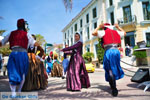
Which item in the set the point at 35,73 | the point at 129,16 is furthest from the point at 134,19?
the point at 35,73

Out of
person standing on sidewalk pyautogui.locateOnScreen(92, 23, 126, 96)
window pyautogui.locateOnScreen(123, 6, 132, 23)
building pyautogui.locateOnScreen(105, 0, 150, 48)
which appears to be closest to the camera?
person standing on sidewalk pyautogui.locateOnScreen(92, 23, 126, 96)

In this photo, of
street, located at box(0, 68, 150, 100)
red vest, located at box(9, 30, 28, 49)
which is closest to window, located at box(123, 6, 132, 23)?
street, located at box(0, 68, 150, 100)

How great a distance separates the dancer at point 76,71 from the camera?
3.83m

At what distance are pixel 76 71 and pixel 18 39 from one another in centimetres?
194

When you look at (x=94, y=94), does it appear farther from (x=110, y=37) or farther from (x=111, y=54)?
(x=110, y=37)

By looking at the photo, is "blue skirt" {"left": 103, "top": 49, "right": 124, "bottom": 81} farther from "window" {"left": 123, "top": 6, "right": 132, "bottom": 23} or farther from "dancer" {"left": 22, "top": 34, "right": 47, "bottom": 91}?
"window" {"left": 123, "top": 6, "right": 132, "bottom": 23}

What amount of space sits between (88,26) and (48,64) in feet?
60.2

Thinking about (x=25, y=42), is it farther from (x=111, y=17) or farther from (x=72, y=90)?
(x=111, y=17)

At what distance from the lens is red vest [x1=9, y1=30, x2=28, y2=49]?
281 centimetres

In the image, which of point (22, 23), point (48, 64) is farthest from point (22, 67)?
point (48, 64)

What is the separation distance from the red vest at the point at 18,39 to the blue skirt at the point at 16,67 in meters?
0.21

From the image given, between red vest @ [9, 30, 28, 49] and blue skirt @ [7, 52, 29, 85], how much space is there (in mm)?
213

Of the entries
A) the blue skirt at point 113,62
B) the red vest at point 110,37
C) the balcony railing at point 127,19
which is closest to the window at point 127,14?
the balcony railing at point 127,19

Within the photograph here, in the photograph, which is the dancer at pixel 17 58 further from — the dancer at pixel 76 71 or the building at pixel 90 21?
the building at pixel 90 21
